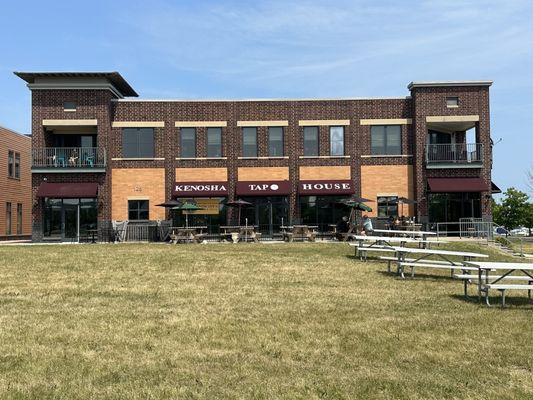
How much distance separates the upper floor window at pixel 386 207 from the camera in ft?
108

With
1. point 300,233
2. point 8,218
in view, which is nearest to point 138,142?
point 300,233

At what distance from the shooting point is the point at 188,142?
109 ft

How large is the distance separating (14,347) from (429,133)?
3232 centimetres

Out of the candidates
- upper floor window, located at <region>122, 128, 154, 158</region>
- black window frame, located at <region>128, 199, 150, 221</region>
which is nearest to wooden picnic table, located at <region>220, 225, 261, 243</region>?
black window frame, located at <region>128, 199, 150, 221</region>

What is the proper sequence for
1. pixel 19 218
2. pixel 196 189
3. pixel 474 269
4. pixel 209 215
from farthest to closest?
pixel 19 218 → pixel 209 215 → pixel 196 189 → pixel 474 269

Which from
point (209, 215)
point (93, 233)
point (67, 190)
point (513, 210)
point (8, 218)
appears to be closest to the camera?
point (93, 233)

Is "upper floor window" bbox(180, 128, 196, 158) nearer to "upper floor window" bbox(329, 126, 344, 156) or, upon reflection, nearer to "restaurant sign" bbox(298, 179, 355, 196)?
"restaurant sign" bbox(298, 179, 355, 196)

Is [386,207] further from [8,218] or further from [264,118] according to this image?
[8,218]

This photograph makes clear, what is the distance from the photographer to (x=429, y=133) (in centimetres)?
3547

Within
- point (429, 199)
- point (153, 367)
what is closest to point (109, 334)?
point (153, 367)

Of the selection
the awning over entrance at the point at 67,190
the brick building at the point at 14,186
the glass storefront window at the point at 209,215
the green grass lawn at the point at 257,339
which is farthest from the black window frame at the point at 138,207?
the green grass lawn at the point at 257,339

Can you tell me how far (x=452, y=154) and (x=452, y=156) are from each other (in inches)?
4.7

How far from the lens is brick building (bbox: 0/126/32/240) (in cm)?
3741

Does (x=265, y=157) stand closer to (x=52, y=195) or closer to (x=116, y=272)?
(x=52, y=195)
